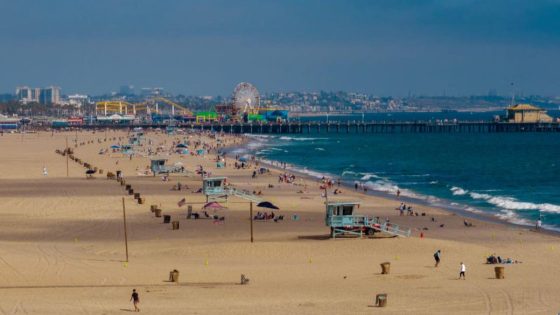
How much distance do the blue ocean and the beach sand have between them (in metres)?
5.64

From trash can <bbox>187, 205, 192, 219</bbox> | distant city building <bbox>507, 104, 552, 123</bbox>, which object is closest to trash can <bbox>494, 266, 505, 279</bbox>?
trash can <bbox>187, 205, 192, 219</bbox>

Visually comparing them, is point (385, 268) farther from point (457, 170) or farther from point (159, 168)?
point (457, 170)

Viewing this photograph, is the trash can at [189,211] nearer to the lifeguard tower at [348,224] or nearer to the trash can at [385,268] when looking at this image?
the lifeguard tower at [348,224]

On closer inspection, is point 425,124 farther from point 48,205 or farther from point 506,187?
point 48,205

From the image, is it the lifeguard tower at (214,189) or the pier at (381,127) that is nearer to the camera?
the lifeguard tower at (214,189)

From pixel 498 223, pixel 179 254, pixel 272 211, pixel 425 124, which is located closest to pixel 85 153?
pixel 272 211

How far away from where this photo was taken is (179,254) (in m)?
31.8

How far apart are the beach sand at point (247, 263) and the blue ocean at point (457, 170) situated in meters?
5.64

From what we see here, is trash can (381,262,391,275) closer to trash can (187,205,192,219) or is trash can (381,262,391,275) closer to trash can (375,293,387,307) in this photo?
trash can (375,293,387,307)

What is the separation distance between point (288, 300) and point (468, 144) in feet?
357

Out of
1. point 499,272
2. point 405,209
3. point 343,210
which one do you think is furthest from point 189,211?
point 499,272

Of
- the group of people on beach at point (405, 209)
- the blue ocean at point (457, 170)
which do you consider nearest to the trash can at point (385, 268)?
the blue ocean at point (457, 170)

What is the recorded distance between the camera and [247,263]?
30.1 meters

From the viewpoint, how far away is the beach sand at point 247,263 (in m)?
24.1
